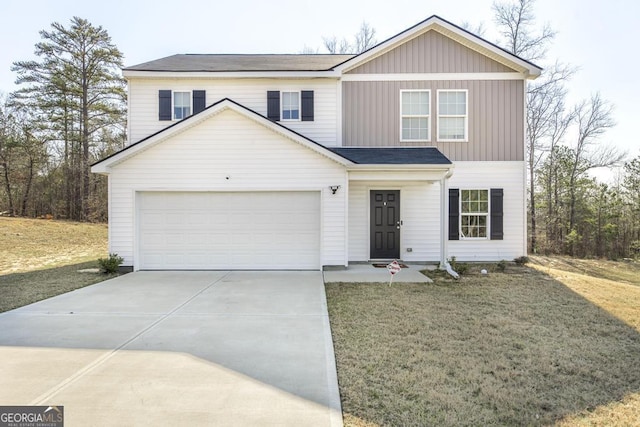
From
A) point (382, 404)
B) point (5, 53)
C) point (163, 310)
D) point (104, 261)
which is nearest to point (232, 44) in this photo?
→ point (104, 261)

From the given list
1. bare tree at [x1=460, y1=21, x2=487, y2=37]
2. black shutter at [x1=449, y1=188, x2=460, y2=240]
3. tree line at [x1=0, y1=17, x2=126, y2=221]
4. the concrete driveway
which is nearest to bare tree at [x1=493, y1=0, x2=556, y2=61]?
bare tree at [x1=460, y1=21, x2=487, y2=37]

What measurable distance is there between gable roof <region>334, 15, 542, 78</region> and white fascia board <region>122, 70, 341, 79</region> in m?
0.60

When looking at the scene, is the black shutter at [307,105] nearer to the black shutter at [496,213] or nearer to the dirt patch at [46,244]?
the black shutter at [496,213]

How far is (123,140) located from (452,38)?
21.6 metres

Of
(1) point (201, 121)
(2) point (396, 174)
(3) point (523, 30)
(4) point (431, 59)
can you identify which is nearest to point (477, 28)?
(3) point (523, 30)

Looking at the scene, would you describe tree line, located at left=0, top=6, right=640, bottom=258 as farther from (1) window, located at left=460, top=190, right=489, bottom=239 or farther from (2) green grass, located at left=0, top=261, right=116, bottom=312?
(2) green grass, located at left=0, top=261, right=116, bottom=312

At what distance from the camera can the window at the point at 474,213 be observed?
11.3 meters

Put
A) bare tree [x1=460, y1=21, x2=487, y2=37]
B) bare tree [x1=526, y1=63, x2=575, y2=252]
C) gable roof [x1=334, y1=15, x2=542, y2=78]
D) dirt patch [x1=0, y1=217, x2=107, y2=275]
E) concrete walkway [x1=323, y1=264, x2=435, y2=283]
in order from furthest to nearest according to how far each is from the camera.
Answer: bare tree [x1=460, y1=21, x2=487, y2=37], bare tree [x1=526, y1=63, x2=575, y2=252], dirt patch [x1=0, y1=217, x2=107, y2=275], gable roof [x1=334, y1=15, x2=542, y2=78], concrete walkway [x1=323, y1=264, x2=435, y2=283]

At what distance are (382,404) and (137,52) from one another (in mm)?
25987

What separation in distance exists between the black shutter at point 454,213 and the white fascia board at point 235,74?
5.20 m

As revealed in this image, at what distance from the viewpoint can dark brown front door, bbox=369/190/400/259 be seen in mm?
11016

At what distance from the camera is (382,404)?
3012 millimetres

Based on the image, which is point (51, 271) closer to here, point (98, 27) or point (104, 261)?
point (104, 261)

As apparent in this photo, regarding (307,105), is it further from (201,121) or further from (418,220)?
(418,220)
